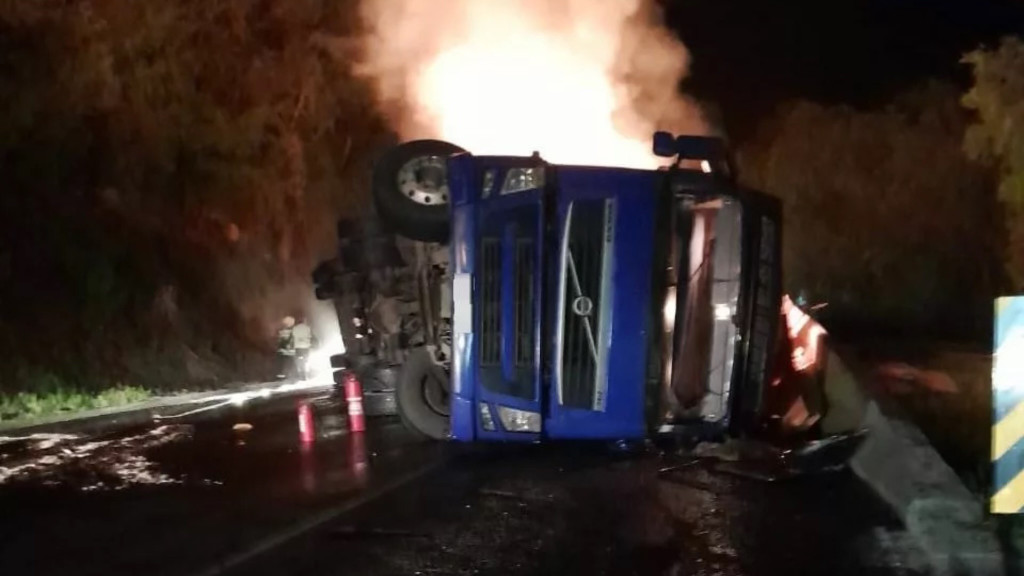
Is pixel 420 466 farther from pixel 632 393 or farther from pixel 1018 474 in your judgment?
pixel 1018 474

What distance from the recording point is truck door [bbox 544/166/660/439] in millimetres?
8992

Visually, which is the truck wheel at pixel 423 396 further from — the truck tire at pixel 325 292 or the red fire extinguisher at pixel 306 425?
the truck tire at pixel 325 292

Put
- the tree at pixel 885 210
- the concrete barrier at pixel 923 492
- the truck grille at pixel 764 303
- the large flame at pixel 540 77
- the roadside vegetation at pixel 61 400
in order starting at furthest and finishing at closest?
the tree at pixel 885 210, the roadside vegetation at pixel 61 400, the large flame at pixel 540 77, the truck grille at pixel 764 303, the concrete barrier at pixel 923 492

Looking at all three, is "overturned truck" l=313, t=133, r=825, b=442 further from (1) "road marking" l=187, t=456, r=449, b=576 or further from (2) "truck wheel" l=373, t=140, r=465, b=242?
(2) "truck wheel" l=373, t=140, r=465, b=242

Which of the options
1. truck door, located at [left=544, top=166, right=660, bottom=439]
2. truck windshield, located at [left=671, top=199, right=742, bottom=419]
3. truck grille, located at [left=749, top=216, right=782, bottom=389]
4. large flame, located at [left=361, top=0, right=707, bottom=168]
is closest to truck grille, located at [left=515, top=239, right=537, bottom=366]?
truck door, located at [left=544, top=166, right=660, bottom=439]

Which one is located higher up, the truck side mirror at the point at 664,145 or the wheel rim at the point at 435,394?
the truck side mirror at the point at 664,145

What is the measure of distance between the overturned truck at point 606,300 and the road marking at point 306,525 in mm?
581

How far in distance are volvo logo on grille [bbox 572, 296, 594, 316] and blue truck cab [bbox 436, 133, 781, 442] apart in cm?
1

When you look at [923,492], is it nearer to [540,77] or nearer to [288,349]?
[540,77]

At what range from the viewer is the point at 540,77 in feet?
48.4

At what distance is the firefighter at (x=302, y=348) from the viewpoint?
20016 millimetres

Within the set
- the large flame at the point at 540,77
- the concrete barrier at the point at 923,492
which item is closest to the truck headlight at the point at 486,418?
the concrete barrier at the point at 923,492

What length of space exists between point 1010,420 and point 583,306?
3387mm

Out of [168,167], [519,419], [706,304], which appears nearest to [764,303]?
[706,304]
